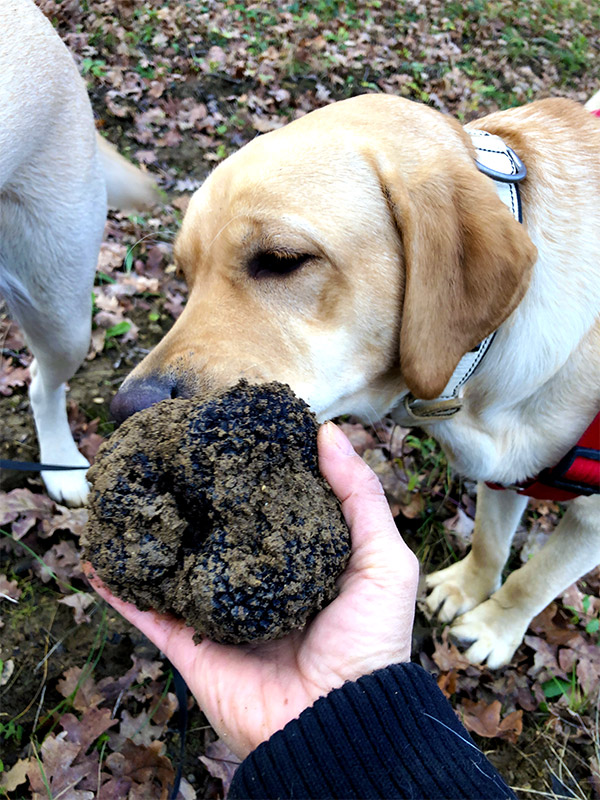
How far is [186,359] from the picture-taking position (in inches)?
66.2

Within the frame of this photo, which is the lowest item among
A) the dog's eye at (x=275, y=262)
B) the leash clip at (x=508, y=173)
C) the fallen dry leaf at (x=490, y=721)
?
the fallen dry leaf at (x=490, y=721)

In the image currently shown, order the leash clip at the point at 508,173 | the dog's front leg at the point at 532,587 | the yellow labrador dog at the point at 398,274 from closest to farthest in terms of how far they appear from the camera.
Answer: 1. the yellow labrador dog at the point at 398,274
2. the leash clip at the point at 508,173
3. the dog's front leg at the point at 532,587

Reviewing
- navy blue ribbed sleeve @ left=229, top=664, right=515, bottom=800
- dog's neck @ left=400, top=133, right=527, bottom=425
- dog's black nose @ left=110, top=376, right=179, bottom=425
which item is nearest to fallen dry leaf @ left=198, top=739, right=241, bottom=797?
navy blue ribbed sleeve @ left=229, top=664, right=515, bottom=800

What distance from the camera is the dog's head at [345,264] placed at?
1.67 m

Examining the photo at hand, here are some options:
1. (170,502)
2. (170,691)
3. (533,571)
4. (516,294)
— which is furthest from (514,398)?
(170,691)

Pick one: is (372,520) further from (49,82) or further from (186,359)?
(49,82)

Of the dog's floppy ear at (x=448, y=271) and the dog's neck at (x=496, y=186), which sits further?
the dog's neck at (x=496, y=186)

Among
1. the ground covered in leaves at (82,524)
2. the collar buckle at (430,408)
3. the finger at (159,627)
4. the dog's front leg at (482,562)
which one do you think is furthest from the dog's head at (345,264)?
the ground covered in leaves at (82,524)

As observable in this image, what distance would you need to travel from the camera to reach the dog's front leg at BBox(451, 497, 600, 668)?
2.30 meters

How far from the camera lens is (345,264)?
172cm

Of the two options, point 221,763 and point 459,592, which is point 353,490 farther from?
point 459,592

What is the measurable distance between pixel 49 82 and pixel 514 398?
204cm

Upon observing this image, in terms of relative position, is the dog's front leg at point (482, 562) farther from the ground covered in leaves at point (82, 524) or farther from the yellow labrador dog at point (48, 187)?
the yellow labrador dog at point (48, 187)

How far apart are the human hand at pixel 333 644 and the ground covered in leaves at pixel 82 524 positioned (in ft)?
3.54
